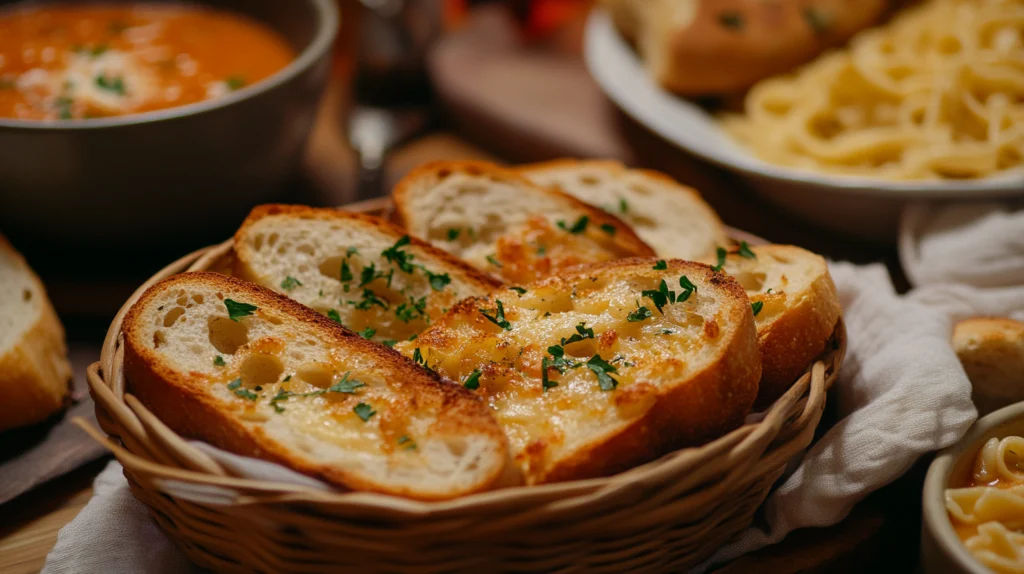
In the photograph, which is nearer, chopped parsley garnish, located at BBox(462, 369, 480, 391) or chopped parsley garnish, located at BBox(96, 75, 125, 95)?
chopped parsley garnish, located at BBox(462, 369, 480, 391)

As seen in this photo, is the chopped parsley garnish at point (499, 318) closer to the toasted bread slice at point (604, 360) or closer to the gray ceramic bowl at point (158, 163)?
the toasted bread slice at point (604, 360)

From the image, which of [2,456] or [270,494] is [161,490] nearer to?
[270,494]

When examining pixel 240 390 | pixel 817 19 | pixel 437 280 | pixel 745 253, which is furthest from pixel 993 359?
pixel 817 19

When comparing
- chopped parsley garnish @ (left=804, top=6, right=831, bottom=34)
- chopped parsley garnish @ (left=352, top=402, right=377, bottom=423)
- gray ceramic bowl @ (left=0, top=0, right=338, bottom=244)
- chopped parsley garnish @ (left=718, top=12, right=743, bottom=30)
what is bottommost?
gray ceramic bowl @ (left=0, top=0, right=338, bottom=244)

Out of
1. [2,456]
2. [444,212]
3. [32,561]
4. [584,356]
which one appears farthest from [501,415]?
[2,456]

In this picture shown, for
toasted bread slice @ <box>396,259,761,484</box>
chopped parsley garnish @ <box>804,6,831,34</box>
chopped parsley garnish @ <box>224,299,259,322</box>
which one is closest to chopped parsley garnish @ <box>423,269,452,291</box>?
toasted bread slice @ <box>396,259,761,484</box>

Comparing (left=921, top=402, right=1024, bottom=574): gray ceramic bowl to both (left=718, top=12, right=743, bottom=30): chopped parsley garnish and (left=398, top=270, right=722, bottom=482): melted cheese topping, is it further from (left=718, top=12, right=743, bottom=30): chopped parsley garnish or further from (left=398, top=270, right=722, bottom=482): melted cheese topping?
(left=718, top=12, right=743, bottom=30): chopped parsley garnish
